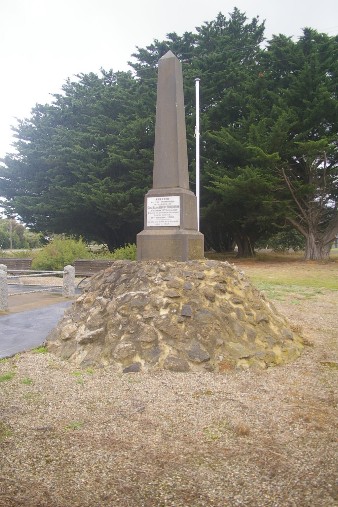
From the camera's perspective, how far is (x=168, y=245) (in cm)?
709

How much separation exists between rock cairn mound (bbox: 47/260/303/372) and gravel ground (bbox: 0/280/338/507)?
0.31m

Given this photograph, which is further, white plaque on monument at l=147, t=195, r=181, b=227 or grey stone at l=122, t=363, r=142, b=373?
white plaque on monument at l=147, t=195, r=181, b=227

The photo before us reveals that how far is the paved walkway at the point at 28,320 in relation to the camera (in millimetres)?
Result: 6356

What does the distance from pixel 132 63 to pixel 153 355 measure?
29893 millimetres

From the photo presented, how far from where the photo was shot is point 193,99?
25844mm

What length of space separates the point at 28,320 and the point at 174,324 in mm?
3791

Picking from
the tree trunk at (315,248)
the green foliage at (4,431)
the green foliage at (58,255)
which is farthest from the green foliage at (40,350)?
the tree trunk at (315,248)

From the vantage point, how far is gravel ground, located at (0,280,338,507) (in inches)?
105

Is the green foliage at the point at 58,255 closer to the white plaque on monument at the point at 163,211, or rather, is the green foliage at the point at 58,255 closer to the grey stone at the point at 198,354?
the white plaque on monument at the point at 163,211

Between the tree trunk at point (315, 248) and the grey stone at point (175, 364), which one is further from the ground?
the tree trunk at point (315, 248)

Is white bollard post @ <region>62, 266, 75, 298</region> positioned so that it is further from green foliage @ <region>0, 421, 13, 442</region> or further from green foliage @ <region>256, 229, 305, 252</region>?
green foliage @ <region>256, 229, 305, 252</region>

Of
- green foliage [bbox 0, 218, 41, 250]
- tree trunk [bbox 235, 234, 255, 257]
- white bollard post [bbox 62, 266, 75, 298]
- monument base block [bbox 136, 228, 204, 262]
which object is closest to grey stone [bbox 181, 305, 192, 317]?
monument base block [bbox 136, 228, 204, 262]

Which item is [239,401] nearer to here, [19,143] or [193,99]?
[193,99]

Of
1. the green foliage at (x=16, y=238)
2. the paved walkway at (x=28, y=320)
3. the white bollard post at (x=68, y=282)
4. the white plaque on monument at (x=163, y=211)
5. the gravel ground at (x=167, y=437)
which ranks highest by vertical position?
the green foliage at (x=16, y=238)
